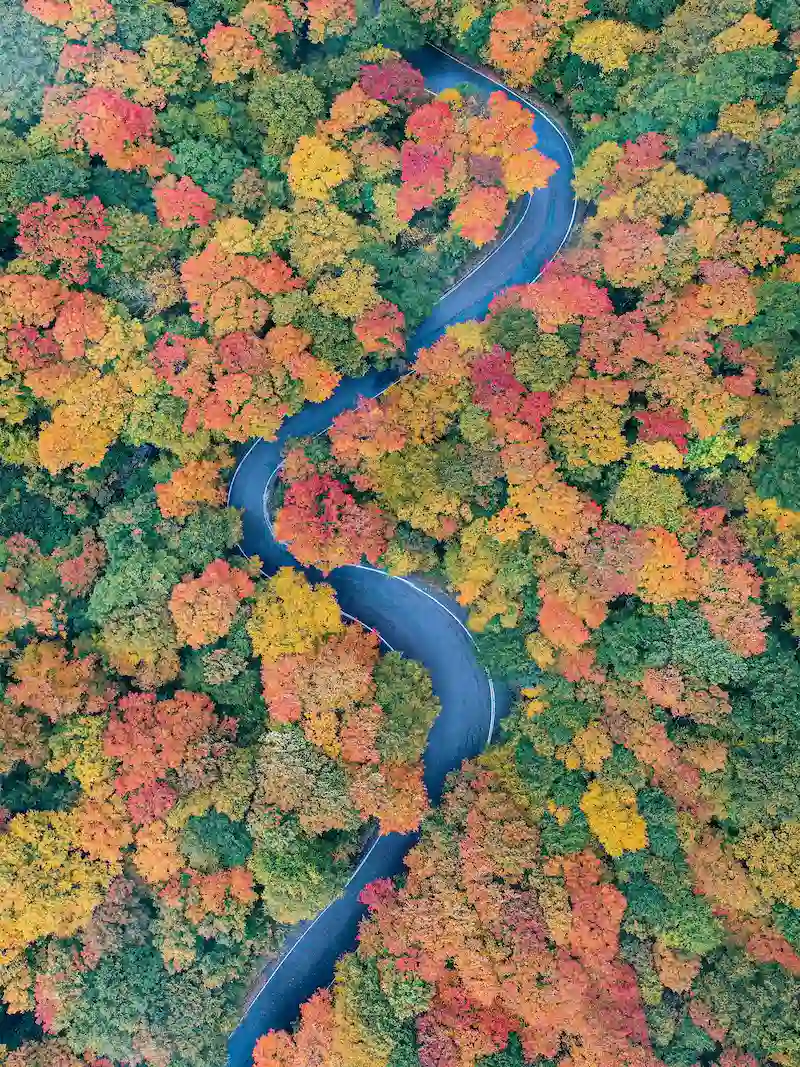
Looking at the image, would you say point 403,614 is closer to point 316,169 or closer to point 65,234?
point 316,169

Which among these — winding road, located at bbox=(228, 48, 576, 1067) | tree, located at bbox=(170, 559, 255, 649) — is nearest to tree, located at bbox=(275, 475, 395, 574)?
tree, located at bbox=(170, 559, 255, 649)

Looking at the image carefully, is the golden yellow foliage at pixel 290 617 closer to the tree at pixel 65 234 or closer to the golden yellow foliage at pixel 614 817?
the golden yellow foliage at pixel 614 817

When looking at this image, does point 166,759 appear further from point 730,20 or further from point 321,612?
point 730,20

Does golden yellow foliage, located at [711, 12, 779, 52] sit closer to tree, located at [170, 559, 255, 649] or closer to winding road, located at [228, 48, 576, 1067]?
winding road, located at [228, 48, 576, 1067]

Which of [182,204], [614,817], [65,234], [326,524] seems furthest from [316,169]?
[614,817]

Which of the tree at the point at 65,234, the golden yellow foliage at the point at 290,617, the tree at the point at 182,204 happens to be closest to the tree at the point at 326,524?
the golden yellow foliage at the point at 290,617

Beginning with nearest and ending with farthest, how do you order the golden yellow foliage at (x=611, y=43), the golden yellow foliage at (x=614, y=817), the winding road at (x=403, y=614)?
the golden yellow foliage at (x=614, y=817) → the golden yellow foliage at (x=611, y=43) → the winding road at (x=403, y=614)
